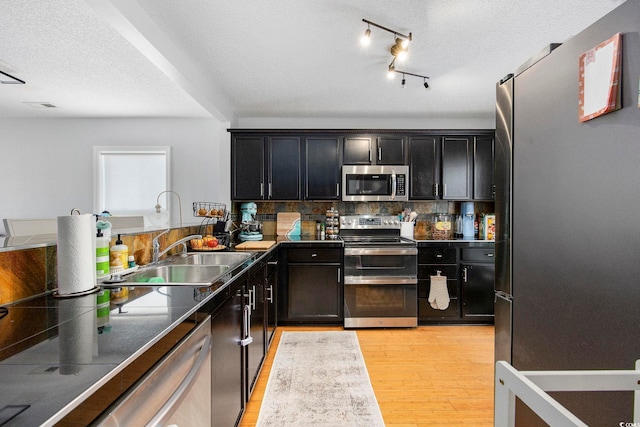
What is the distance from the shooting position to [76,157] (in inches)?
158

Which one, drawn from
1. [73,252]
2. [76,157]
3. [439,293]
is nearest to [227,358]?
[73,252]

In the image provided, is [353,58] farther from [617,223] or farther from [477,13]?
[617,223]

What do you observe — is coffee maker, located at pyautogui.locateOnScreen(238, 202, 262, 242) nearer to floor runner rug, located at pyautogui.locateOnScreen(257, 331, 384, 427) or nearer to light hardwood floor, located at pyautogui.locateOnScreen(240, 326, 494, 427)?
light hardwood floor, located at pyautogui.locateOnScreen(240, 326, 494, 427)

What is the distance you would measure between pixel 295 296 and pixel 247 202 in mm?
1352

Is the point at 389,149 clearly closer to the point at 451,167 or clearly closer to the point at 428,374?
the point at 451,167

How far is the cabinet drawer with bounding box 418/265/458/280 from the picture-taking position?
3.40 metres

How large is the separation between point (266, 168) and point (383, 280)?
6.09 feet

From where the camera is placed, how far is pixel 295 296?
3350mm

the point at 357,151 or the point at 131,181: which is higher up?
the point at 357,151

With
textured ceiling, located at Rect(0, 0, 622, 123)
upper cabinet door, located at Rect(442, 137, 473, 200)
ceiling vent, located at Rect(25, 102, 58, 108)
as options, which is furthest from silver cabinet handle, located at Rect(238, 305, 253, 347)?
ceiling vent, located at Rect(25, 102, 58, 108)

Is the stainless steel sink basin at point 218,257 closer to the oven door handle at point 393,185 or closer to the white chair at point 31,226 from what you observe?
the white chair at point 31,226

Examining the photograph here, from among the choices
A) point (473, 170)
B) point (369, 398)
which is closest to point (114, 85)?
point (369, 398)

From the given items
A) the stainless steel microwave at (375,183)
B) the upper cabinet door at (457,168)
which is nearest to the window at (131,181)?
the stainless steel microwave at (375,183)

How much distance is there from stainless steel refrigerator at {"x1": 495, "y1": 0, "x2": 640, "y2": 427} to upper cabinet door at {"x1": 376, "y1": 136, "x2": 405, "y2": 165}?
2352 millimetres
